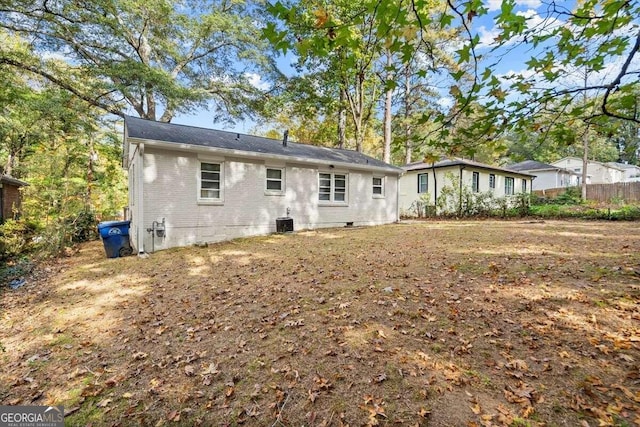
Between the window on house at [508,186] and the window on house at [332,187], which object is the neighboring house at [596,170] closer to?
the window on house at [508,186]

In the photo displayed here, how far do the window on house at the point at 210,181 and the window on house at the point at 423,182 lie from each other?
579 inches

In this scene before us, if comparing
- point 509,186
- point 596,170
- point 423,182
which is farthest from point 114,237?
point 596,170

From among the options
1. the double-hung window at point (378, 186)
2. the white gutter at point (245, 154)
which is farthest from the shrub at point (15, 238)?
the double-hung window at point (378, 186)

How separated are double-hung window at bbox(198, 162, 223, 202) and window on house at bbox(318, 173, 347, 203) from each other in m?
4.26

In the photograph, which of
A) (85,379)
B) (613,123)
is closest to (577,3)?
(613,123)

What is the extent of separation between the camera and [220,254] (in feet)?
27.8

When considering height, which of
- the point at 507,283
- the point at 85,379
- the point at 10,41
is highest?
the point at 10,41

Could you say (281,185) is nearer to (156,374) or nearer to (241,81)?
(156,374)

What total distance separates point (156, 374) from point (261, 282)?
2.70 meters

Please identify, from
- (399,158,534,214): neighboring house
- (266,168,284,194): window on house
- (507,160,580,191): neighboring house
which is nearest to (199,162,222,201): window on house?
(266,168,284,194): window on house

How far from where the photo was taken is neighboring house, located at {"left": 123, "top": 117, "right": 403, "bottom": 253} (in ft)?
30.1

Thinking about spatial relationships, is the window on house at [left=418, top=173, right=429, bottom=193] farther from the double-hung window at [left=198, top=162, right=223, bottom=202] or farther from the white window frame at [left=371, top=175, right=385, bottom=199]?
the double-hung window at [left=198, top=162, right=223, bottom=202]

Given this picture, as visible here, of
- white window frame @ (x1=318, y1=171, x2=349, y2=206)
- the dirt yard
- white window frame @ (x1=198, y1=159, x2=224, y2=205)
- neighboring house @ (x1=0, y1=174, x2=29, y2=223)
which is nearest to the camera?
the dirt yard

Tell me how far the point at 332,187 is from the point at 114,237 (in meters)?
8.08
